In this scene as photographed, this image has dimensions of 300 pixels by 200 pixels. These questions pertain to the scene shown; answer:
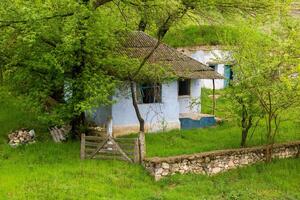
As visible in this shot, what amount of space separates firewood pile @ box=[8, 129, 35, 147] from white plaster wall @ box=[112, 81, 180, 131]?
3931 mm

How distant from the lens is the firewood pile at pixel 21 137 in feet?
71.8

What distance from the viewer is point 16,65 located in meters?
21.2

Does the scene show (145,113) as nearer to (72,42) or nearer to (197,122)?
(197,122)

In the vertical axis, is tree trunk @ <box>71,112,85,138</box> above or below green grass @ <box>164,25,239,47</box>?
below

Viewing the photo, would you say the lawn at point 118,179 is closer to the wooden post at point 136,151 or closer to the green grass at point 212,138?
the green grass at point 212,138

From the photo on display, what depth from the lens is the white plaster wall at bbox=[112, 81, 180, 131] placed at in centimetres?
2373

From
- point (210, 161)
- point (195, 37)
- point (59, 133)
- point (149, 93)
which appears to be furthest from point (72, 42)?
point (195, 37)

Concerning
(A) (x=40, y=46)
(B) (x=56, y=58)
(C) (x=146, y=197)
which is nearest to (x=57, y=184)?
(C) (x=146, y=197)

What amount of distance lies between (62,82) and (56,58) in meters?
1.51

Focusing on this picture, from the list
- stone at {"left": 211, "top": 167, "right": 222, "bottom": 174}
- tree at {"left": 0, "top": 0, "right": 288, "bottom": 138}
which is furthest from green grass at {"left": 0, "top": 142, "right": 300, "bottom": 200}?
tree at {"left": 0, "top": 0, "right": 288, "bottom": 138}

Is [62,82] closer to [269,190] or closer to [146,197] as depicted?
[146,197]

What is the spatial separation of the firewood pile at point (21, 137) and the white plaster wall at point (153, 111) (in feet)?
12.9

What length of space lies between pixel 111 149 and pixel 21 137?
4.93 m

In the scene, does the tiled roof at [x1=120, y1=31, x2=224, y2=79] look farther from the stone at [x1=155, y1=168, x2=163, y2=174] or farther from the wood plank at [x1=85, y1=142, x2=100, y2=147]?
the stone at [x1=155, y1=168, x2=163, y2=174]
